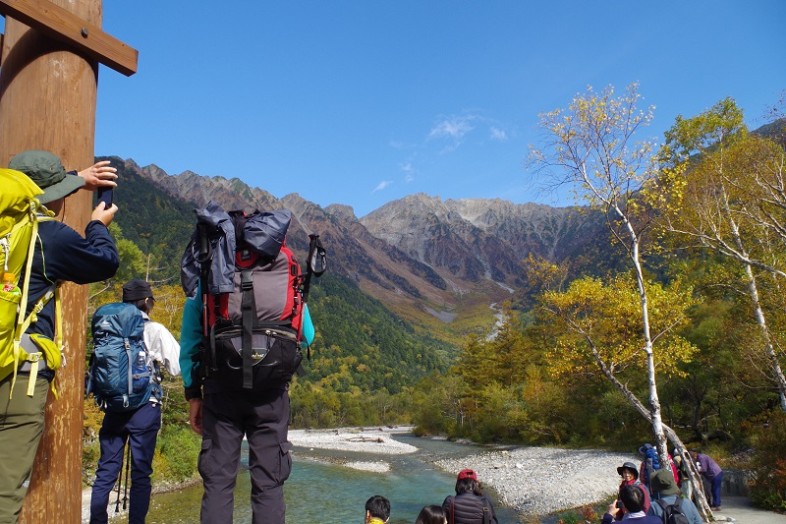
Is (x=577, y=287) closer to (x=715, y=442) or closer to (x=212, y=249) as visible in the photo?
(x=212, y=249)

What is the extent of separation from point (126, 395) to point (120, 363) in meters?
0.22

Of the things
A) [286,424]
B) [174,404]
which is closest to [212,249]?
[286,424]

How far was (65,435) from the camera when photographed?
257 centimetres

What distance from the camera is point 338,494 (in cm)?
2097

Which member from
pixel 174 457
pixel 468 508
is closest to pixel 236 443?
pixel 468 508

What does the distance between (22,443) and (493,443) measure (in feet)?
147

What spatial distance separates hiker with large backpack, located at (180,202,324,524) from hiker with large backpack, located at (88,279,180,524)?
3.70 ft

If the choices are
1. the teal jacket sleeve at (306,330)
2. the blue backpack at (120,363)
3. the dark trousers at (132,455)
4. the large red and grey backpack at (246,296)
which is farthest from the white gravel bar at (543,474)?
the large red and grey backpack at (246,296)

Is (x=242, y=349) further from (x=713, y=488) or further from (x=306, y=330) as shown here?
(x=713, y=488)

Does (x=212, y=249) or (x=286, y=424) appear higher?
(x=212, y=249)

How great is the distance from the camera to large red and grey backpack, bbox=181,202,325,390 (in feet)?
8.22

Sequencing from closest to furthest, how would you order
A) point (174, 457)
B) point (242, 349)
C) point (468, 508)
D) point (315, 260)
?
point (242, 349)
point (315, 260)
point (468, 508)
point (174, 457)

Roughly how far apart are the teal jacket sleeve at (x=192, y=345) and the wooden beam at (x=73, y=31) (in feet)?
4.68

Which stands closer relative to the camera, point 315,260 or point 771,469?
point 315,260
